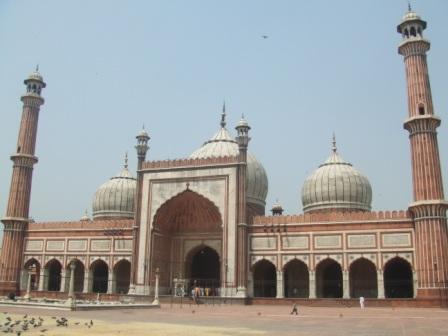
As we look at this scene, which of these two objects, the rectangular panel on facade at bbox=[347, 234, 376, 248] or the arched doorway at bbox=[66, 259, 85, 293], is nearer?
the rectangular panel on facade at bbox=[347, 234, 376, 248]

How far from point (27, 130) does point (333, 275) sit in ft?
63.8

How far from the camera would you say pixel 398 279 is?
80.6 feet

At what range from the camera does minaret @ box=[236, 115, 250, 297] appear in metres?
24.1

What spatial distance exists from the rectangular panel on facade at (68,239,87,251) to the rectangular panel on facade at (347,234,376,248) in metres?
14.6

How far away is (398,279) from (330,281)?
3223 mm

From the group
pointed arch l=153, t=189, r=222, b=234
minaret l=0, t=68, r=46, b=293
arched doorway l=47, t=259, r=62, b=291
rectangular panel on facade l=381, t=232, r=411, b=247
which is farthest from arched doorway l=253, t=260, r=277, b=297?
minaret l=0, t=68, r=46, b=293

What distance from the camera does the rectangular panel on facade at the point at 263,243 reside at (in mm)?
24609

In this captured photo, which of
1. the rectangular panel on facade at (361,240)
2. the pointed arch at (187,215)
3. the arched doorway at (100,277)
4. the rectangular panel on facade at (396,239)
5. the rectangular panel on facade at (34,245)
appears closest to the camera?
the rectangular panel on facade at (396,239)

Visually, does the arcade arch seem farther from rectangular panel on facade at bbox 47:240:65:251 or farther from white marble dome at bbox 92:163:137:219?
white marble dome at bbox 92:163:137:219

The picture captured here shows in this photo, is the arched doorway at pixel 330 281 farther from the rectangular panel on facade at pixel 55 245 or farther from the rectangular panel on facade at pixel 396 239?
the rectangular panel on facade at pixel 55 245

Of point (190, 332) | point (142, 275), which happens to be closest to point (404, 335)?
point (190, 332)

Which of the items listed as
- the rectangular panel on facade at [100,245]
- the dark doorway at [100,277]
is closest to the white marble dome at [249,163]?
the rectangular panel on facade at [100,245]

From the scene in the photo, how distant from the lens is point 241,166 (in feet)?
83.5

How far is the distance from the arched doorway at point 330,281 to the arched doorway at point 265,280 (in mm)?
2543
